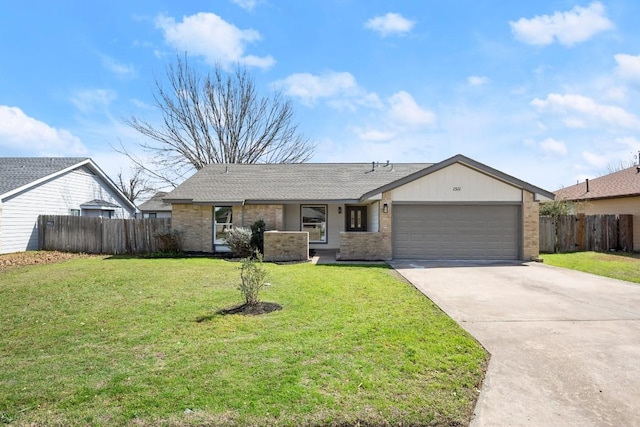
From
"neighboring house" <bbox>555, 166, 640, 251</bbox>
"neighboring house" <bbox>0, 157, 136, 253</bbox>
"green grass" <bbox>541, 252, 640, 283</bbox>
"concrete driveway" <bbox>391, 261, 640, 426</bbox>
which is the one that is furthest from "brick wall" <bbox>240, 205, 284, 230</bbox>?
"neighboring house" <bbox>555, 166, 640, 251</bbox>

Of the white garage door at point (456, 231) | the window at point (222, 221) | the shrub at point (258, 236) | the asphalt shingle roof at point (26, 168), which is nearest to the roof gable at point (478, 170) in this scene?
the white garage door at point (456, 231)

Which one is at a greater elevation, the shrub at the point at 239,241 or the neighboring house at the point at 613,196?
the neighboring house at the point at 613,196

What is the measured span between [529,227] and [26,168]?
77.3 ft

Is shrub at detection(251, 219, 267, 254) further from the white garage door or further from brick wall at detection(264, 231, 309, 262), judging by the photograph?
the white garage door

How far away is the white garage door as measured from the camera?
14.0 m

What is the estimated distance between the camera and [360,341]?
4.80 meters

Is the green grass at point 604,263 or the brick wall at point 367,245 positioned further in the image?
the brick wall at point 367,245

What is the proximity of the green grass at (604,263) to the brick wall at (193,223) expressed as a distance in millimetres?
13787

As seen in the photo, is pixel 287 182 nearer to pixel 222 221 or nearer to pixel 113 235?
pixel 222 221

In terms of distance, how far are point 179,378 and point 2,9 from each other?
12106mm

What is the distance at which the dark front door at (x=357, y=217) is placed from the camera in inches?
698

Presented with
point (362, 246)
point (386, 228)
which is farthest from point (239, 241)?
point (386, 228)

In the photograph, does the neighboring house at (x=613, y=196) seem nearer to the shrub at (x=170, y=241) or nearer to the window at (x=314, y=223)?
the window at (x=314, y=223)

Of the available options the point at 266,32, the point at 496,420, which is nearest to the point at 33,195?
the point at 266,32
